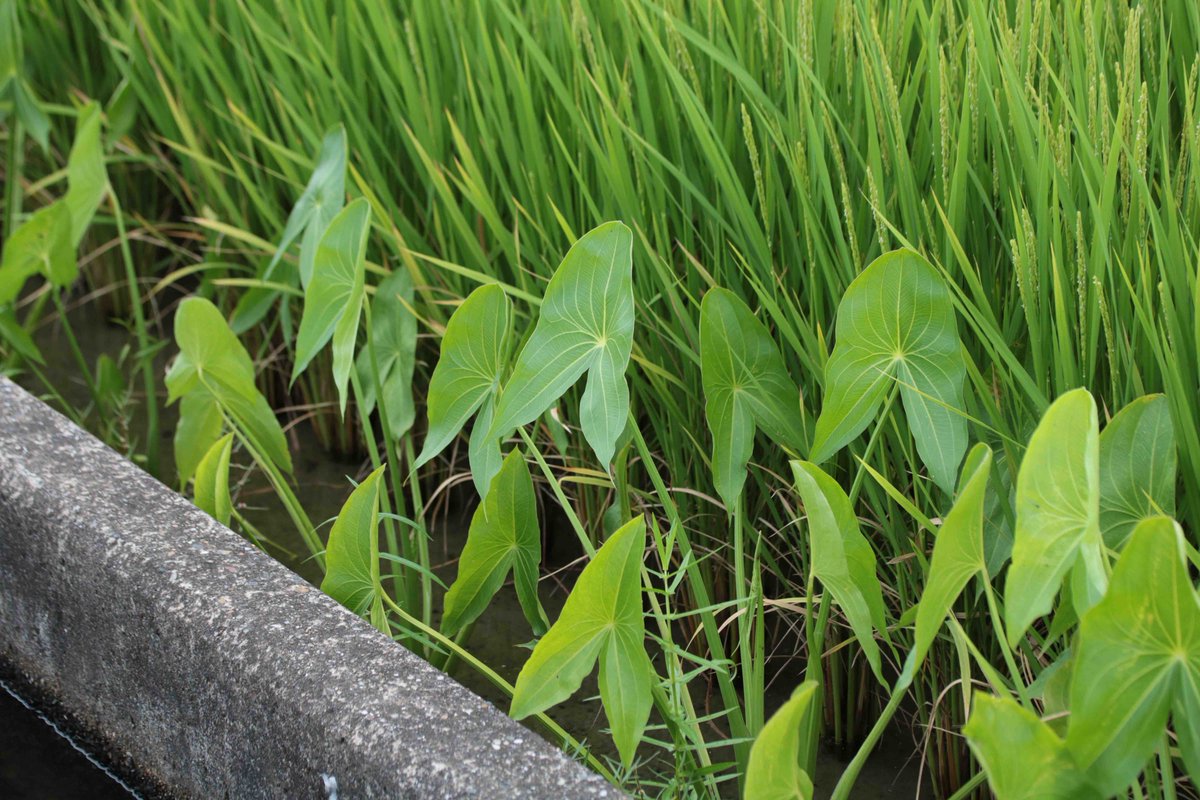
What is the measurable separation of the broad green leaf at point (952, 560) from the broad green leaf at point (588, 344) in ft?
0.82

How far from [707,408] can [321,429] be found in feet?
2.80

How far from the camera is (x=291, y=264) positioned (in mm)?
1596

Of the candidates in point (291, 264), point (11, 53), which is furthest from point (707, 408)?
point (11, 53)

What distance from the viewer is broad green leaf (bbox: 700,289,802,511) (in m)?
0.99

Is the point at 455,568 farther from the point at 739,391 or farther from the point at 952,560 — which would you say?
the point at 952,560

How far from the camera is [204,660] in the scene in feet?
3.27

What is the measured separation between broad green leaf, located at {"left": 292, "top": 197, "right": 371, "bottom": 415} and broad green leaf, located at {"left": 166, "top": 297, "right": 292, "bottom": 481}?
10cm

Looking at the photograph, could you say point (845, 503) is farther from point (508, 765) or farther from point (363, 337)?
point (363, 337)

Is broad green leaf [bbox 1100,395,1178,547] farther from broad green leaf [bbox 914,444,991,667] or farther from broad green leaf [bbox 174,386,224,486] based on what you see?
broad green leaf [bbox 174,386,224,486]

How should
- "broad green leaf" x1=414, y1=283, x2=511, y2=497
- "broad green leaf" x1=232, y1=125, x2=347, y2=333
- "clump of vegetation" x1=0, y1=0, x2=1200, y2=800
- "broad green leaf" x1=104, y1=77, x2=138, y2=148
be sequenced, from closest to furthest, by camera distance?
"clump of vegetation" x1=0, y1=0, x2=1200, y2=800, "broad green leaf" x1=414, y1=283, x2=511, y2=497, "broad green leaf" x1=232, y1=125, x2=347, y2=333, "broad green leaf" x1=104, y1=77, x2=138, y2=148

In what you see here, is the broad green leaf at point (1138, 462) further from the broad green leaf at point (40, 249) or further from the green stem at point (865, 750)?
the broad green leaf at point (40, 249)

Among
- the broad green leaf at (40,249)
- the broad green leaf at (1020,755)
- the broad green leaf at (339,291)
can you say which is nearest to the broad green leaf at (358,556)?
the broad green leaf at (339,291)

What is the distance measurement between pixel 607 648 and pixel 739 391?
0.82 ft

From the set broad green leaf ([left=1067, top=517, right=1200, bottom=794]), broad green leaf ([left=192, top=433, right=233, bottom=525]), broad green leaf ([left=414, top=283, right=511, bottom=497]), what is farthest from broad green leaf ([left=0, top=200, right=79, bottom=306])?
broad green leaf ([left=1067, top=517, right=1200, bottom=794])
